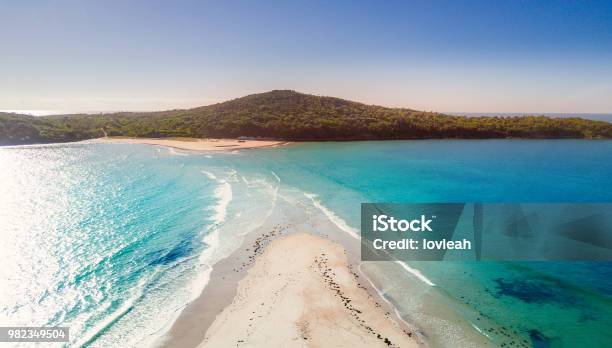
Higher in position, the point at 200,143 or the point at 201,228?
the point at 200,143

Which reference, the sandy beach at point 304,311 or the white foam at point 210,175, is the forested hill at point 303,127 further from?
the sandy beach at point 304,311

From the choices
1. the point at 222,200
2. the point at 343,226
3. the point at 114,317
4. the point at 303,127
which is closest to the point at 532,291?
the point at 343,226

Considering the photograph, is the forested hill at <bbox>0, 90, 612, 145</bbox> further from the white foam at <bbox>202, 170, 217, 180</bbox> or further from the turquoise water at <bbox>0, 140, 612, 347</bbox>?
the white foam at <bbox>202, 170, 217, 180</bbox>

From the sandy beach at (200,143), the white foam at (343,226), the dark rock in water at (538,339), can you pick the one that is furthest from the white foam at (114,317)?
the sandy beach at (200,143)

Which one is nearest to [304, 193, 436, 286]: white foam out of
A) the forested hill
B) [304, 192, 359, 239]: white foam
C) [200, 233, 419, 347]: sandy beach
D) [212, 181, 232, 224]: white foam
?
[304, 192, 359, 239]: white foam

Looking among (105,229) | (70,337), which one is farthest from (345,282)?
(105,229)

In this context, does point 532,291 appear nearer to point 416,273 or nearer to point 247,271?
point 416,273

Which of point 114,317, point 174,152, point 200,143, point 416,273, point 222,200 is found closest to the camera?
point 114,317
